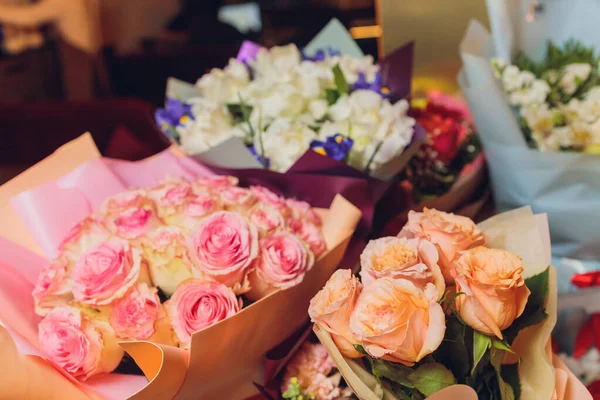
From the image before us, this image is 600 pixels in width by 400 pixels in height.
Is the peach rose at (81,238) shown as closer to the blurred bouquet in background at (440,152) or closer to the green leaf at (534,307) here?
the green leaf at (534,307)

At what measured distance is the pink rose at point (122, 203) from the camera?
70 cm

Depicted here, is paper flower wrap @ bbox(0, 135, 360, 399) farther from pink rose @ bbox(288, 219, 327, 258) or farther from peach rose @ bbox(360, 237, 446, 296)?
peach rose @ bbox(360, 237, 446, 296)

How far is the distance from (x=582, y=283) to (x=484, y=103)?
33cm

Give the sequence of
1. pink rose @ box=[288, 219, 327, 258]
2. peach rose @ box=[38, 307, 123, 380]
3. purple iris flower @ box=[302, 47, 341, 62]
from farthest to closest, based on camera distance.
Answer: purple iris flower @ box=[302, 47, 341, 62], pink rose @ box=[288, 219, 327, 258], peach rose @ box=[38, 307, 123, 380]

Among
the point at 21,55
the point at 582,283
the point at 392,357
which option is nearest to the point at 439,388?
the point at 392,357

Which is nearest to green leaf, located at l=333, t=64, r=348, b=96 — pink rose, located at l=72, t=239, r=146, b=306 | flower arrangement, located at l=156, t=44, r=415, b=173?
flower arrangement, located at l=156, t=44, r=415, b=173

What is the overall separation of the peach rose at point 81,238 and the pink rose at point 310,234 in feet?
0.74

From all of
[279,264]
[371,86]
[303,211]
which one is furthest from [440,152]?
[279,264]

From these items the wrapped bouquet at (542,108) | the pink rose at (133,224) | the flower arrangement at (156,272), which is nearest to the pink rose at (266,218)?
the flower arrangement at (156,272)

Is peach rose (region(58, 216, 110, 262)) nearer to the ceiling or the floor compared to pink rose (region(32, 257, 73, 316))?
nearer to the ceiling

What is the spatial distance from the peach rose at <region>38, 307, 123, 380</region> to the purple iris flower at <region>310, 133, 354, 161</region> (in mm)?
387

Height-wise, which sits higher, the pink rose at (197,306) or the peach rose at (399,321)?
the peach rose at (399,321)

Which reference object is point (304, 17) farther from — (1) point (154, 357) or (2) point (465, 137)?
(1) point (154, 357)

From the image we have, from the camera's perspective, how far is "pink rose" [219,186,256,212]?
719 millimetres
